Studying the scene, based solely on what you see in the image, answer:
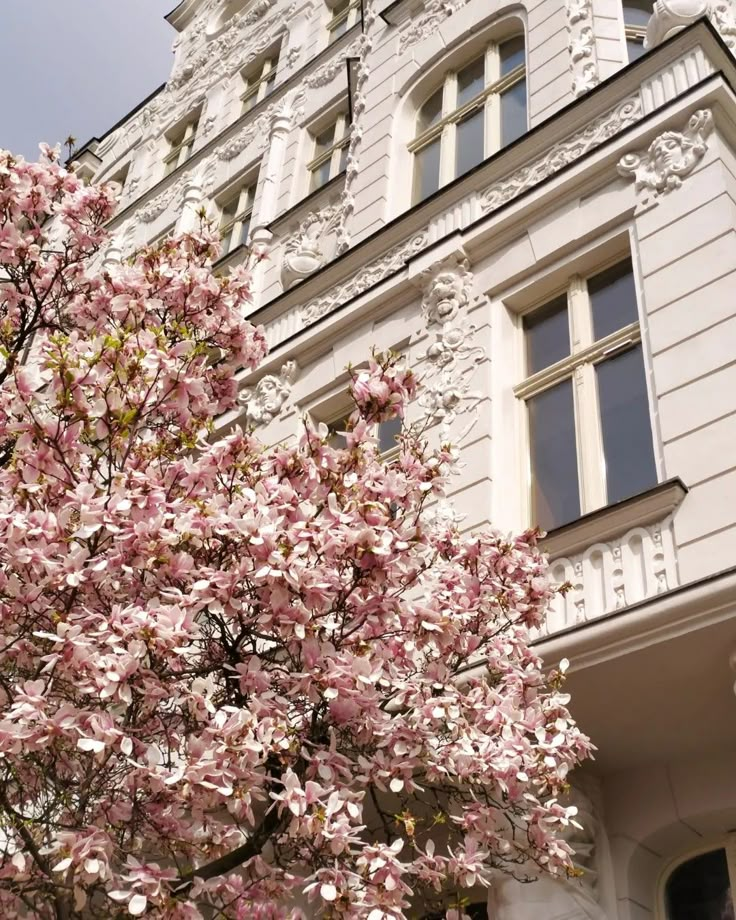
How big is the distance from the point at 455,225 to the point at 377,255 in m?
1.18

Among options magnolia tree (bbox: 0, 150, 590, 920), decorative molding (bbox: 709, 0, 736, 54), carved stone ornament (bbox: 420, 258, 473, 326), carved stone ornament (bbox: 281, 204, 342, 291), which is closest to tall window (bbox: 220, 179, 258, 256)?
carved stone ornament (bbox: 281, 204, 342, 291)

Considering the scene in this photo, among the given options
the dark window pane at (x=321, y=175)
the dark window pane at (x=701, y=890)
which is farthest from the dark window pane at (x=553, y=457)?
the dark window pane at (x=321, y=175)

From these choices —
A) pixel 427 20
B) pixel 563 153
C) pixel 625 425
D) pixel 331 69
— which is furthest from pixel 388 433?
pixel 331 69

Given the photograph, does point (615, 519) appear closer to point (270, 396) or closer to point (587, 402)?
point (587, 402)

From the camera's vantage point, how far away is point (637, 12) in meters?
11.4

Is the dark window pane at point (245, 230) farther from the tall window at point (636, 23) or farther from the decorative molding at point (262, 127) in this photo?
the tall window at point (636, 23)

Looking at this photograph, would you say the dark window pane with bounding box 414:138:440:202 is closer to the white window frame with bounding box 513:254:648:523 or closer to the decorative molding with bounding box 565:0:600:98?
the decorative molding with bounding box 565:0:600:98

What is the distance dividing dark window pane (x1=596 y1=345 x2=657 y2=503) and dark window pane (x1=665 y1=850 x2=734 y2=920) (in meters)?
2.43

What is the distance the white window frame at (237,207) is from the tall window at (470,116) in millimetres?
4253

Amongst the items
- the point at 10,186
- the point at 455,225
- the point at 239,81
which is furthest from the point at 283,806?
the point at 239,81

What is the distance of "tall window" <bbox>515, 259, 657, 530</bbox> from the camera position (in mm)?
7328

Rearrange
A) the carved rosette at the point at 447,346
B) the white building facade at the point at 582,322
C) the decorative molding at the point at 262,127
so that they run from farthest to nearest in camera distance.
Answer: the decorative molding at the point at 262,127
the carved rosette at the point at 447,346
the white building facade at the point at 582,322

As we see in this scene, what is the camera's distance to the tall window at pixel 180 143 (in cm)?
2175

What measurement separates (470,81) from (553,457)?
22.9 ft
